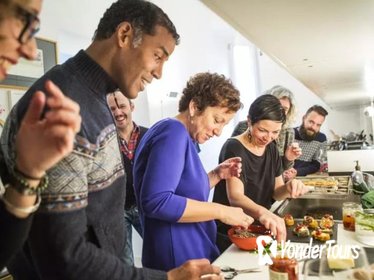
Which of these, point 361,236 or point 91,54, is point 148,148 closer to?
point 91,54

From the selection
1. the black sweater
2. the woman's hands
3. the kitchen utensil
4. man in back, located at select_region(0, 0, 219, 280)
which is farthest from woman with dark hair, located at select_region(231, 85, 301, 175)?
the black sweater

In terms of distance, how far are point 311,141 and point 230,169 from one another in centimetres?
176

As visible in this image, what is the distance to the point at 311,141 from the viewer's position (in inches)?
111

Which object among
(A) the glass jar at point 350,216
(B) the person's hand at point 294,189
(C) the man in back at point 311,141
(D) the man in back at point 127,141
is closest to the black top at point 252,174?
(B) the person's hand at point 294,189

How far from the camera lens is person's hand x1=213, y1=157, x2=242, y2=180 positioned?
1.30 m

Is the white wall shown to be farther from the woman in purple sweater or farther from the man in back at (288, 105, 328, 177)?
the woman in purple sweater

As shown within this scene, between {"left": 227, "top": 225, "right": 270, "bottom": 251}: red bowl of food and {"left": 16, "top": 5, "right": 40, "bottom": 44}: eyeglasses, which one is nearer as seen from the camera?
{"left": 16, "top": 5, "right": 40, "bottom": 44}: eyeglasses

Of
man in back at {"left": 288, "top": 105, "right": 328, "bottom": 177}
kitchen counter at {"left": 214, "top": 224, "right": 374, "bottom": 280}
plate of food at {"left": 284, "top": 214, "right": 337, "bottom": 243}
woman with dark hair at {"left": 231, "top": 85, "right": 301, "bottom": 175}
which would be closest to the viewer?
kitchen counter at {"left": 214, "top": 224, "right": 374, "bottom": 280}

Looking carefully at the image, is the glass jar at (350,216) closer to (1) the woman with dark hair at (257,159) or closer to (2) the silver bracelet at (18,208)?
(1) the woman with dark hair at (257,159)

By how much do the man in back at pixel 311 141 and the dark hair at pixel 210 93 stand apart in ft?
5.91

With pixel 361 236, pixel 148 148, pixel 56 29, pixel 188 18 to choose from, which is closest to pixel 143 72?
pixel 148 148

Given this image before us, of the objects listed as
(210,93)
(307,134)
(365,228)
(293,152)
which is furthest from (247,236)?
(307,134)

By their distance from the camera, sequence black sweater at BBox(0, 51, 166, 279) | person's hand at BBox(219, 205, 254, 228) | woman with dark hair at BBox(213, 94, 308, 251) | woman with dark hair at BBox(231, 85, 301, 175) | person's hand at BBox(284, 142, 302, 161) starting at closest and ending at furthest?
black sweater at BBox(0, 51, 166, 279) → person's hand at BBox(219, 205, 254, 228) → woman with dark hair at BBox(213, 94, 308, 251) → person's hand at BBox(284, 142, 302, 161) → woman with dark hair at BBox(231, 85, 301, 175)

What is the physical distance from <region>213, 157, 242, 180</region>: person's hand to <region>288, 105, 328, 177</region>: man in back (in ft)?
5.23
